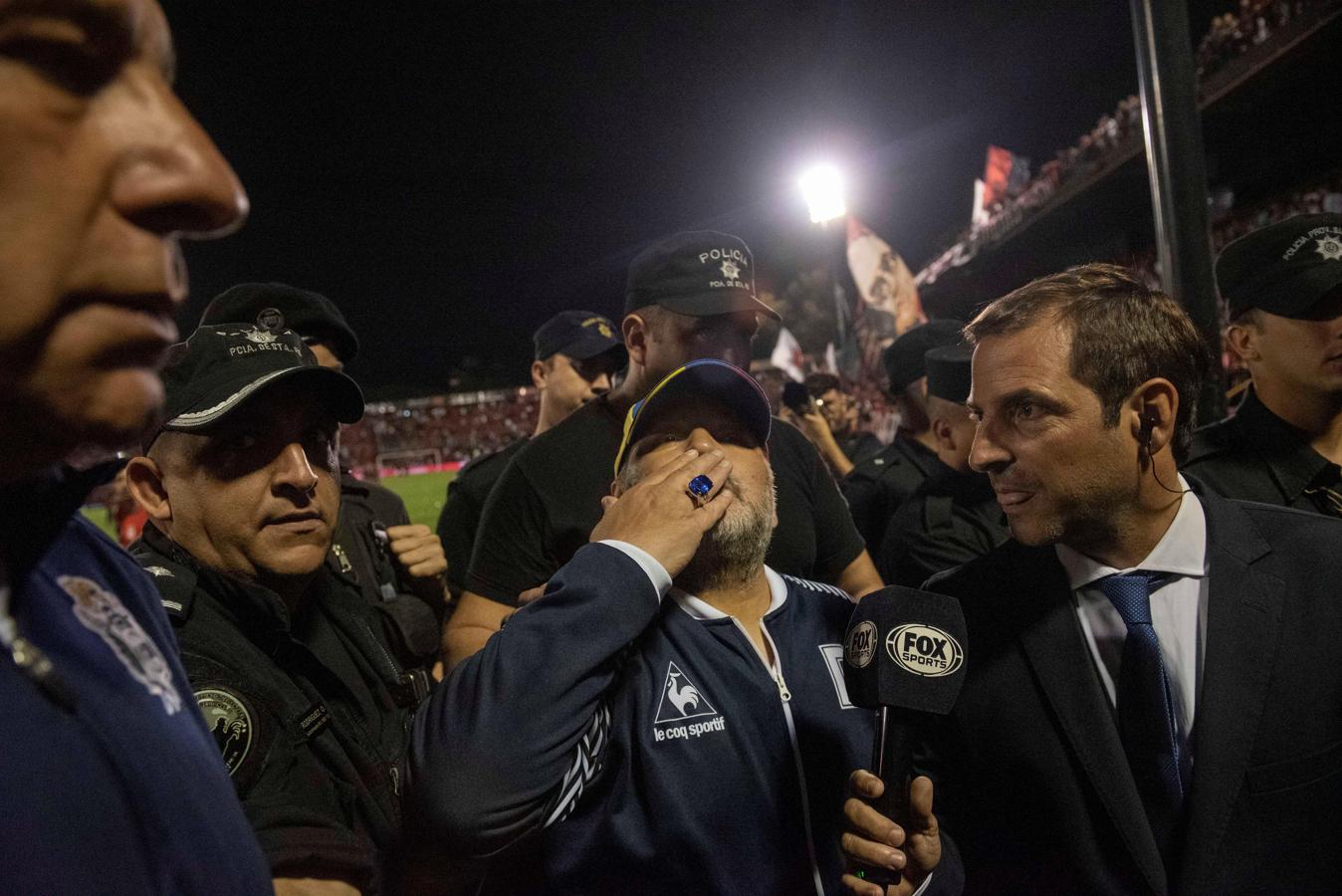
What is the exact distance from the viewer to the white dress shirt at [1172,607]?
2004 millimetres

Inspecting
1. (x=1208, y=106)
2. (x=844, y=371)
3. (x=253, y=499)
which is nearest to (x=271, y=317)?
(x=253, y=499)

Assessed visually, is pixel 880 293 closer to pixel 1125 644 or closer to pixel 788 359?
pixel 788 359

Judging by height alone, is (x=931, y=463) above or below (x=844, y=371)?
below

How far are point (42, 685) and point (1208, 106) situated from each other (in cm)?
1719

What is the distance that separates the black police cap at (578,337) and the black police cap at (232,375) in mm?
2968

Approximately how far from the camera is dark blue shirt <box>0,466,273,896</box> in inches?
28.1

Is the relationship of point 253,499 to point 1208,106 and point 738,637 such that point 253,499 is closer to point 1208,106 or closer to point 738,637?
point 738,637

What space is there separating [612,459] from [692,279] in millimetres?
847

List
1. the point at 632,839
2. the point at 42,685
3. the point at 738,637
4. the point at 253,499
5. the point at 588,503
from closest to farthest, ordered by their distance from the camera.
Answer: the point at 42,685, the point at 632,839, the point at 253,499, the point at 738,637, the point at 588,503

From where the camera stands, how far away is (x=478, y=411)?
57219 millimetres

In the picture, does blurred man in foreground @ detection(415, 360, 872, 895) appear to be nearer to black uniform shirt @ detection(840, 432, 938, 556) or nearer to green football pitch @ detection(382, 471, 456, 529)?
black uniform shirt @ detection(840, 432, 938, 556)

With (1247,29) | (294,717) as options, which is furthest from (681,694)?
(1247,29)

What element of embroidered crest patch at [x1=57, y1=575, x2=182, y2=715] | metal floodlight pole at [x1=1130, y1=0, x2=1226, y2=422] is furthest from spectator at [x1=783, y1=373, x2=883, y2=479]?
embroidered crest patch at [x1=57, y1=575, x2=182, y2=715]

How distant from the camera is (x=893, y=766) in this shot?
154 cm
